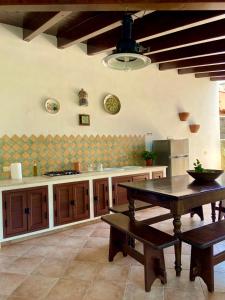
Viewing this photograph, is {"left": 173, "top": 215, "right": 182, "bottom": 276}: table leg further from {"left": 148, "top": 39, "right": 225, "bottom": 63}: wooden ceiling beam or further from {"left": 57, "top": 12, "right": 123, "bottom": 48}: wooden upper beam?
{"left": 148, "top": 39, "right": 225, "bottom": 63}: wooden ceiling beam

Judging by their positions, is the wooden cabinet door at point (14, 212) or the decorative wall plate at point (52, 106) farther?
the decorative wall plate at point (52, 106)

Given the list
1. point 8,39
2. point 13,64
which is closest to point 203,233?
point 13,64

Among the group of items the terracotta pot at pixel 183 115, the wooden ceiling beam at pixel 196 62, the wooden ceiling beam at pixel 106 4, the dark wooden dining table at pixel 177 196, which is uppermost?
the wooden ceiling beam at pixel 196 62

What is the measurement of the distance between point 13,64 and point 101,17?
60.3 inches

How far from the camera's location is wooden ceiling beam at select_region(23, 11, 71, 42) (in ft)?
10.4

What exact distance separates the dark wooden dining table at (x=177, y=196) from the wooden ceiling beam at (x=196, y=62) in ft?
10.4

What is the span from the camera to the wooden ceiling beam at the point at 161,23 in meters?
3.18

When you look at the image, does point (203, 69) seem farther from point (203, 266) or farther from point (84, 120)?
point (203, 266)

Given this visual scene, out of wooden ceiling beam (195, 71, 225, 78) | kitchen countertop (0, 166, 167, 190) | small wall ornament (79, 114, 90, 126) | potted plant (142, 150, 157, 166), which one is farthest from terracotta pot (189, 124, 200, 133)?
small wall ornament (79, 114, 90, 126)

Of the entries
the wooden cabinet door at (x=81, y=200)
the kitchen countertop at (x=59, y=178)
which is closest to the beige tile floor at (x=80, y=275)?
the wooden cabinet door at (x=81, y=200)

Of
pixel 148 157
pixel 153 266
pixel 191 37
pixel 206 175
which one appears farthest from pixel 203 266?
pixel 191 37

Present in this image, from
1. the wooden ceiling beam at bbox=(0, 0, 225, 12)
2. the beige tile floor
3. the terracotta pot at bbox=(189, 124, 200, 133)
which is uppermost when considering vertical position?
the wooden ceiling beam at bbox=(0, 0, 225, 12)

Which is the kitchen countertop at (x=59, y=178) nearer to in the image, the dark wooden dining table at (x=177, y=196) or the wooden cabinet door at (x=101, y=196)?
the wooden cabinet door at (x=101, y=196)

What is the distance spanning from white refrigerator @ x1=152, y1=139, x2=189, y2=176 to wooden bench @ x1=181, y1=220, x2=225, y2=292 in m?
2.78
